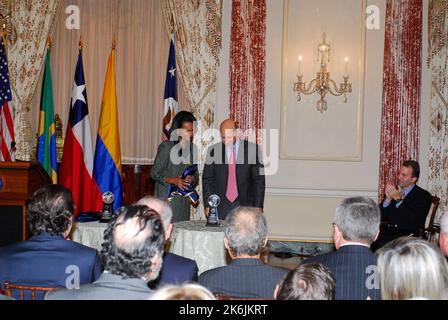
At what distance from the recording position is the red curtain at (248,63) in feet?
25.8

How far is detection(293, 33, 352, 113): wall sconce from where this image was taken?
7816mm

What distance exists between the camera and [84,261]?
292cm

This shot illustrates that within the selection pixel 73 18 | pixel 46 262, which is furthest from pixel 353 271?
pixel 73 18

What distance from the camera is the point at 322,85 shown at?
7820mm

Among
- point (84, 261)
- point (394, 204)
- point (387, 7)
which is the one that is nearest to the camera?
point (84, 261)

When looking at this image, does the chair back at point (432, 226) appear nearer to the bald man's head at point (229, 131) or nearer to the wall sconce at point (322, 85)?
the wall sconce at point (322, 85)

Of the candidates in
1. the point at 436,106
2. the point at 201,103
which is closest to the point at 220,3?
the point at 201,103

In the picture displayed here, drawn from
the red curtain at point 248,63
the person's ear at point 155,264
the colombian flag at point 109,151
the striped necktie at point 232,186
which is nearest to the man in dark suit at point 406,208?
the striped necktie at point 232,186

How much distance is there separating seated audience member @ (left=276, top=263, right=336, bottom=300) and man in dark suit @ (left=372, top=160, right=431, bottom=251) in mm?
3828

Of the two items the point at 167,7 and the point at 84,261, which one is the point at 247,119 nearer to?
the point at 167,7

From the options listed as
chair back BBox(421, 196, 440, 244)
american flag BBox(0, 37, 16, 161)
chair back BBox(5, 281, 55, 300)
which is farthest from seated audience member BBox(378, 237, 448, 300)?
american flag BBox(0, 37, 16, 161)

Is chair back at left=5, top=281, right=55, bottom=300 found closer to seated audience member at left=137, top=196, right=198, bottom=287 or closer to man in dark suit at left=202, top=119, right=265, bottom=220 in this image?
seated audience member at left=137, top=196, right=198, bottom=287

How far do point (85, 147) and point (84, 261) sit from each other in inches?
166

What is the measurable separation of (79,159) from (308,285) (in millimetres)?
5280
